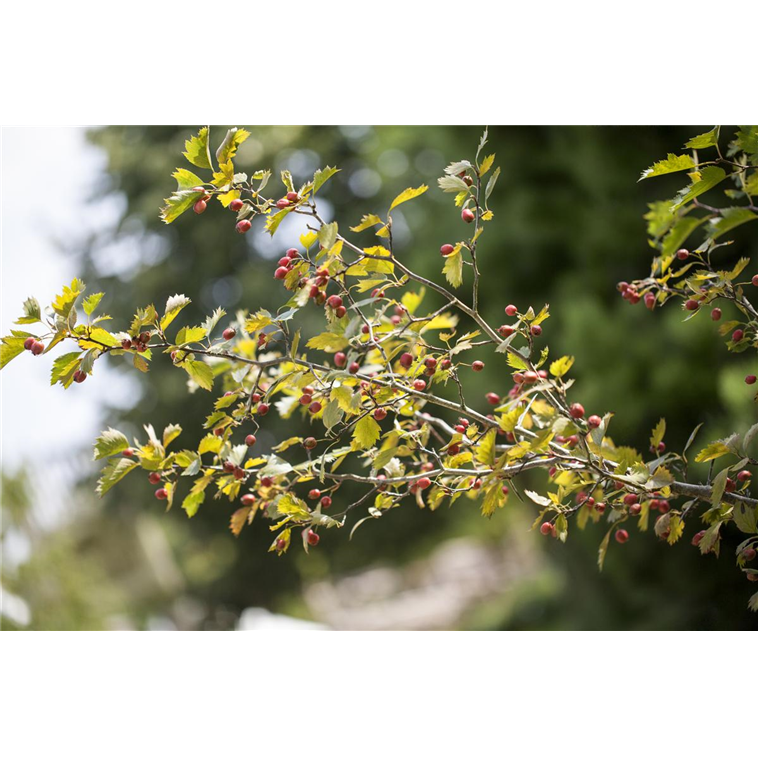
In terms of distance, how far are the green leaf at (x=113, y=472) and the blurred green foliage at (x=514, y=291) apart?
212 centimetres

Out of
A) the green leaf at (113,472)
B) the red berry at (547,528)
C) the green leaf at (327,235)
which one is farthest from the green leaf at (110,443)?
the red berry at (547,528)

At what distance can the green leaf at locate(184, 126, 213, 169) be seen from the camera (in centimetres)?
112

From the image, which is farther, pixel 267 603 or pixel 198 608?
pixel 198 608

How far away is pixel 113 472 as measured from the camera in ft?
3.85

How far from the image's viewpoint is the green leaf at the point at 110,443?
3.91 ft

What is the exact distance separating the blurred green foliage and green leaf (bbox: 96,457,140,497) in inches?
83.3

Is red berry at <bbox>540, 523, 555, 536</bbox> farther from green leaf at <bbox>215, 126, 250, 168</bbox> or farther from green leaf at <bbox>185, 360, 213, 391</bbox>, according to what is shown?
green leaf at <bbox>215, 126, 250, 168</bbox>

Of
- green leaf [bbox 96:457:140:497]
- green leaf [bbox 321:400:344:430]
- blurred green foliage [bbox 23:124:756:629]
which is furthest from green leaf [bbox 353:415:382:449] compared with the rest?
blurred green foliage [bbox 23:124:756:629]

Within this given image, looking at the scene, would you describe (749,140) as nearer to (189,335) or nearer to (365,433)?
(365,433)

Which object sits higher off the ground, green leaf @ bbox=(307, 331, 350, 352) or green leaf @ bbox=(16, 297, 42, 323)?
green leaf @ bbox=(16, 297, 42, 323)

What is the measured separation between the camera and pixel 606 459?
4.29ft
